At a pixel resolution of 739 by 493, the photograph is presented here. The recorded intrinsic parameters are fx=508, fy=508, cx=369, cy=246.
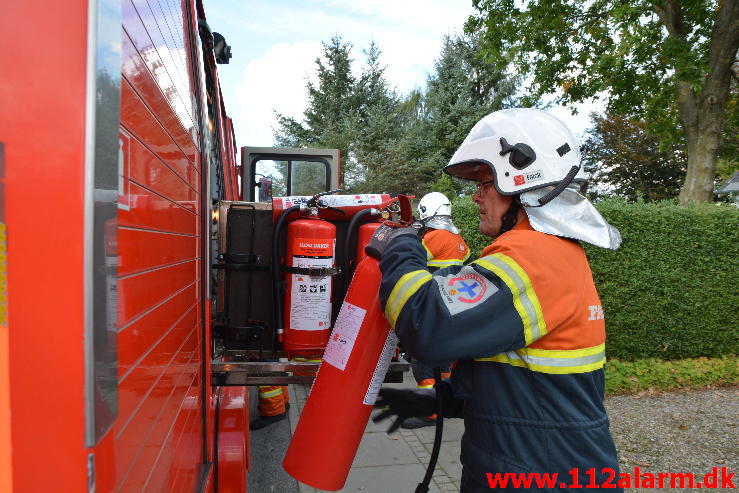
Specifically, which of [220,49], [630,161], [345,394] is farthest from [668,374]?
[630,161]

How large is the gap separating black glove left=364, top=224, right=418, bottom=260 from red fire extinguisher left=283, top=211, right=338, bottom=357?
46 centimetres

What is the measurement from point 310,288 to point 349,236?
34cm

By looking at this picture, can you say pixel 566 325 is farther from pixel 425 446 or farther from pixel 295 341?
pixel 425 446

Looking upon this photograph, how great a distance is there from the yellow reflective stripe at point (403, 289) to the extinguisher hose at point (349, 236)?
91cm

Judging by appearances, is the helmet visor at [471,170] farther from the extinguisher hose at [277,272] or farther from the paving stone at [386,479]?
the paving stone at [386,479]

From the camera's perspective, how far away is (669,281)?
6582 millimetres

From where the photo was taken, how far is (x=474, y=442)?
5.71 feet

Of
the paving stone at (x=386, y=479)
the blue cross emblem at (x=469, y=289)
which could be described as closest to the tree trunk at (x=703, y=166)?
the paving stone at (x=386, y=479)

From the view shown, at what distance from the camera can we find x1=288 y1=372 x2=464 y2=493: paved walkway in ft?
12.0

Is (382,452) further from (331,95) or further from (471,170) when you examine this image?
(331,95)

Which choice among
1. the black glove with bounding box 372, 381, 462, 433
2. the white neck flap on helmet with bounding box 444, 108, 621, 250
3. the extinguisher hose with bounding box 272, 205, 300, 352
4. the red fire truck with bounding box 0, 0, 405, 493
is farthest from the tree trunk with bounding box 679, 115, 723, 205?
the red fire truck with bounding box 0, 0, 405, 493

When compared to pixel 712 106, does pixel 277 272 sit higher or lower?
lower

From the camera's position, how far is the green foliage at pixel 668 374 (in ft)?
20.5

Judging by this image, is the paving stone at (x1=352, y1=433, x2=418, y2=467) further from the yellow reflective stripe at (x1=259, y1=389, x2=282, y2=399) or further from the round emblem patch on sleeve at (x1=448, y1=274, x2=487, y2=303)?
the round emblem patch on sleeve at (x1=448, y1=274, x2=487, y2=303)
